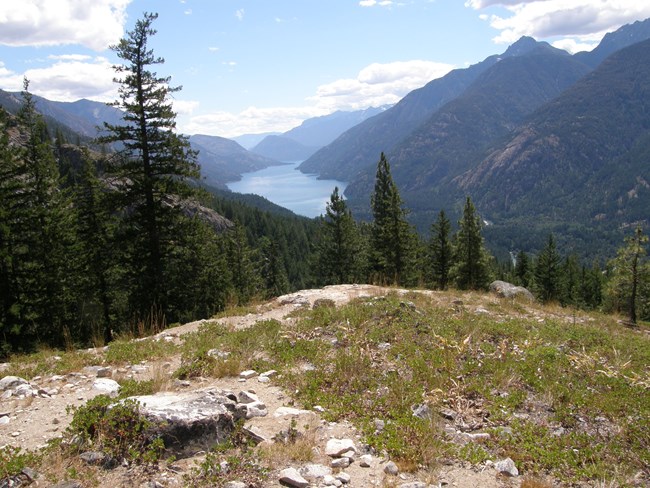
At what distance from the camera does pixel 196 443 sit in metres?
5.52

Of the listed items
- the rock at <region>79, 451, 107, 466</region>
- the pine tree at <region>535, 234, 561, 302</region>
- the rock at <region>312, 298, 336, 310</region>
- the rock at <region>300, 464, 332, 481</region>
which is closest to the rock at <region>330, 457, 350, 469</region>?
the rock at <region>300, 464, 332, 481</region>

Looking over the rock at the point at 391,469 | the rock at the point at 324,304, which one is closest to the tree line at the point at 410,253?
the rock at the point at 324,304

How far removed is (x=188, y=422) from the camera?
18.1 ft

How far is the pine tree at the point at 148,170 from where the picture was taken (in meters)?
17.2

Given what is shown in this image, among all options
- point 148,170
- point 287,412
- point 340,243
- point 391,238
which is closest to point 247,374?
point 287,412

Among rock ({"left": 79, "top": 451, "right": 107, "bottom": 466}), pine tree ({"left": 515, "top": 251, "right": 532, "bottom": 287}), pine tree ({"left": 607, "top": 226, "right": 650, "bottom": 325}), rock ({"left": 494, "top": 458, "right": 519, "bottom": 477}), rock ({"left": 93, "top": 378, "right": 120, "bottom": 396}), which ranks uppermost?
rock ({"left": 79, "top": 451, "right": 107, "bottom": 466})

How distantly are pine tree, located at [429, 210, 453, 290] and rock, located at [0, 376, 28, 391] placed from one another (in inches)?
1500

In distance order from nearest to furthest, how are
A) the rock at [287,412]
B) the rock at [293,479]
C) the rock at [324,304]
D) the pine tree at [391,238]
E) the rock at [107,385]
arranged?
1. the rock at [293,479]
2. the rock at [287,412]
3. the rock at [107,385]
4. the rock at [324,304]
5. the pine tree at [391,238]

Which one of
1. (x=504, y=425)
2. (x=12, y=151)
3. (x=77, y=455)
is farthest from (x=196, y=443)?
(x=12, y=151)

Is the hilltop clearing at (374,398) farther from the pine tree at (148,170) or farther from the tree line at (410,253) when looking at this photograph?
the tree line at (410,253)

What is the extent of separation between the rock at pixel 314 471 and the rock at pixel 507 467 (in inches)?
91.2

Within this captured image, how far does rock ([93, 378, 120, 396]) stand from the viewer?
734 centimetres

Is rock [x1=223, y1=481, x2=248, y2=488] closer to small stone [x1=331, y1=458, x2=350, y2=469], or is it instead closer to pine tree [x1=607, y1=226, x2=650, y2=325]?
small stone [x1=331, y1=458, x2=350, y2=469]

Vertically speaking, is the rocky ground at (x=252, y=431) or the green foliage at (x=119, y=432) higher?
the green foliage at (x=119, y=432)
